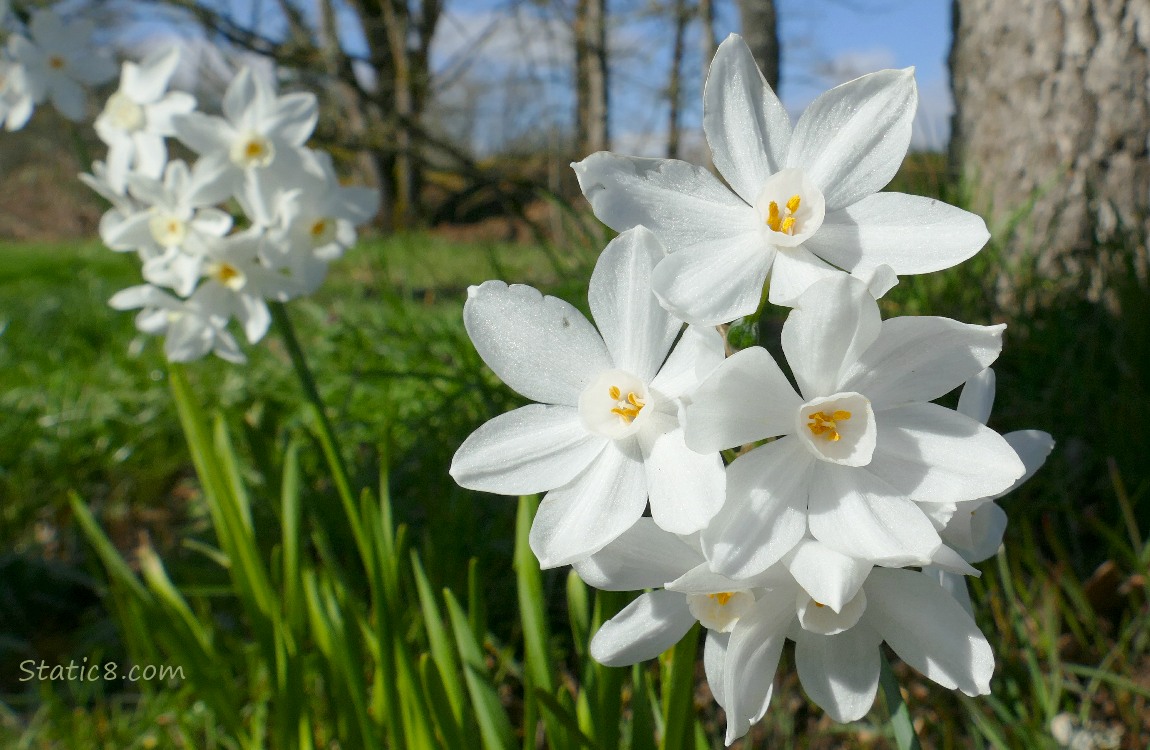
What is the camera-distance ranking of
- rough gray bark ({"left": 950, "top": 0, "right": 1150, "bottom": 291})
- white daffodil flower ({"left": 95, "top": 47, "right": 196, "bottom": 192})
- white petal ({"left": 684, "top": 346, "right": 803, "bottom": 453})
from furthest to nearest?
rough gray bark ({"left": 950, "top": 0, "right": 1150, "bottom": 291})
white daffodil flower ({"left": 95, "top": 47, "right": 196, "bottom": 192})
white petal ({"left": 684, "top": 346, "right": 803, "bottom": 453})

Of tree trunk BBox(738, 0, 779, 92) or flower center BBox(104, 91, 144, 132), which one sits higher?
flower center BBox(104, 91, 144, 132)

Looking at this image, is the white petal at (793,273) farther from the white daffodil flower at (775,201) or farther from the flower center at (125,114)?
the flower center at (125,114)

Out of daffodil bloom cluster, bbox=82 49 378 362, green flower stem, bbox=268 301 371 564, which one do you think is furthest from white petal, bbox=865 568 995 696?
daffodil bloom cluster, bbox=82 49 378 362

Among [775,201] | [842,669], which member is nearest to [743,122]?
[775,201]

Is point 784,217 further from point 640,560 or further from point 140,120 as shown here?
point 140,120

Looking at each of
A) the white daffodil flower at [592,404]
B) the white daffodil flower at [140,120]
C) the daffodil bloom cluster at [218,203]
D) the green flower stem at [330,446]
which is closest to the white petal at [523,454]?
the white daffodil flower at [592,404]

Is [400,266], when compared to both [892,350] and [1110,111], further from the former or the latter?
[892,350]

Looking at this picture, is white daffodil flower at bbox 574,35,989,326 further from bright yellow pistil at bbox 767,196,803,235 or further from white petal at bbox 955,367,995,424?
white petal at bbox 955,367,995,424

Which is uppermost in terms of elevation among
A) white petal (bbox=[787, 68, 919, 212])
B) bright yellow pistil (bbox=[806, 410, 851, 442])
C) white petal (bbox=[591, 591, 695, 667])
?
white petal (bbox=[787, 68, 919, 212])
